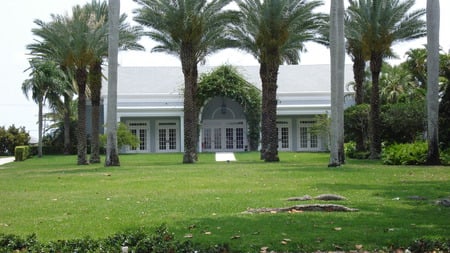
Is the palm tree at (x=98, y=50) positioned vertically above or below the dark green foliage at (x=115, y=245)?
above

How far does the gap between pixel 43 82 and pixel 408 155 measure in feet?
104

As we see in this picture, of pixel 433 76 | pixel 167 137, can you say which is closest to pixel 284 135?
pixel 167 137

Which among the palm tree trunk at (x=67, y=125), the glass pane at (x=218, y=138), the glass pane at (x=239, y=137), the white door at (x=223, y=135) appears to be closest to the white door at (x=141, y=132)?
the white door at (x=223, y=135)

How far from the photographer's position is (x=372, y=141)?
3303cm

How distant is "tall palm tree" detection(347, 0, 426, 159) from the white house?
53.6 feet

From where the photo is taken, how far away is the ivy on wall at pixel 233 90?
155 ft

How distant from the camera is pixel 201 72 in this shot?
52094 millimetres

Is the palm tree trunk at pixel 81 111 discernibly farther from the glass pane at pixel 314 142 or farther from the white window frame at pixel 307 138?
the glass pane at pixel 314 142

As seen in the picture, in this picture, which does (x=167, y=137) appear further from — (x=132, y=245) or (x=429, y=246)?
(x=429, y=246)

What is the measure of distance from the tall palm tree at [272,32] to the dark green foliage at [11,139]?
103ft

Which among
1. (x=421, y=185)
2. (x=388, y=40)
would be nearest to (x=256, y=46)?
(x=388, y=40)

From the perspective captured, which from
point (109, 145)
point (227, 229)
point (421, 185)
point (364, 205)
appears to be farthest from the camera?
point (109, 145)

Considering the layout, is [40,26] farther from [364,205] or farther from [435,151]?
[364,205]

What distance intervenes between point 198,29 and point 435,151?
1334cm
